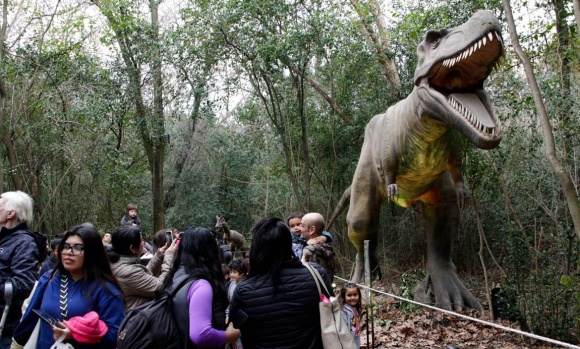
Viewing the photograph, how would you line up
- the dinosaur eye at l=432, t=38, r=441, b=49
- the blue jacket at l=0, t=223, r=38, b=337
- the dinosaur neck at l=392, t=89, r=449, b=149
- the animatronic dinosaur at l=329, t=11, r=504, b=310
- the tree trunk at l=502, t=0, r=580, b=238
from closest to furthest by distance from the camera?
1. the blue jacket at l=0, t=223, r=38, b=337
2. the tree trunk at l=502, t=0, r=580, b=238
3. the animatronic dinosaur at l=329, t=11, r=504, b=310
4. the dinosaur eye at l=432, t=38, r=441, b=49
5. the dinosaur neck at l=392, t=89, r=449, b=149

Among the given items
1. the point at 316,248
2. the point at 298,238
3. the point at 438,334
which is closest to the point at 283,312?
the point at 316,248

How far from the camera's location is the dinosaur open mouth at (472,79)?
4.54m

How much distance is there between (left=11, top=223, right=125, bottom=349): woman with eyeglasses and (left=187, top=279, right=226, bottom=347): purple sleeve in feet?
1.50

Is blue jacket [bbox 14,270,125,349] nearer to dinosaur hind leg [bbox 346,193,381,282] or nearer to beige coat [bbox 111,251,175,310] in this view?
beige coat [bbox 111,251,175,310]

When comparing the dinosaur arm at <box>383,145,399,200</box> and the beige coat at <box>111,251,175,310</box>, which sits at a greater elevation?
the dinosaur arm at <box>383,145,399,200</box>

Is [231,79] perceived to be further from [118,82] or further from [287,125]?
[118,82]

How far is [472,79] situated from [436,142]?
37.2 inches

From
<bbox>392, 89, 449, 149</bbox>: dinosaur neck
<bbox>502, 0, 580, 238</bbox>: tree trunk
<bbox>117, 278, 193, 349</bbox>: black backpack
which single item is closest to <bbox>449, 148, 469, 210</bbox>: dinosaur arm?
<bbox>392, 89, 449, 149</bbox>: dinosaur neck

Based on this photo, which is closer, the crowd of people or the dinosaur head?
the crowd of people

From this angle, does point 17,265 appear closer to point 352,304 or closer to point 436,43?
point 352,304

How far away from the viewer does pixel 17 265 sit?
3271mm

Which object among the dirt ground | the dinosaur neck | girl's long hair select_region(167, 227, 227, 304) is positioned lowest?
the dirt ground

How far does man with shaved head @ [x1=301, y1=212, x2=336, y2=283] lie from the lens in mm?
4270

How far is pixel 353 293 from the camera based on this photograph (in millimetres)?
4371
